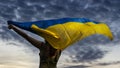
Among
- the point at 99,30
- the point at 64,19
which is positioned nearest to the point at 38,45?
the point at 64,19

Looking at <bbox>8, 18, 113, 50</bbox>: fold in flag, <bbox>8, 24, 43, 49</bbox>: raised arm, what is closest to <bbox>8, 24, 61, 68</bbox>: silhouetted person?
<bbox>8, 24, 43, 49</bbox>: raised arm

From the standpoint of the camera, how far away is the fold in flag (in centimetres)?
1266

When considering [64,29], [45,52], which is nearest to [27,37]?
[45,52]

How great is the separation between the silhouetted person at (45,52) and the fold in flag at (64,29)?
309mm

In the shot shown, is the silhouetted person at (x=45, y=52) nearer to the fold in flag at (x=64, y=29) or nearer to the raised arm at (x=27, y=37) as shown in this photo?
the raised arm at (x=27, y=37)

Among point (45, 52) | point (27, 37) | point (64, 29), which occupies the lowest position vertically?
point (45, 52)

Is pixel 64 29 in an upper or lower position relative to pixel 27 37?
upper

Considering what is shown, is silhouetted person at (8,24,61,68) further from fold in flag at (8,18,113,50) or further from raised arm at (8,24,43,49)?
fold in flag at (8,18,113,50)

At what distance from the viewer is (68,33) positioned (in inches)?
525

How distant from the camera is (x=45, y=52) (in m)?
12.6

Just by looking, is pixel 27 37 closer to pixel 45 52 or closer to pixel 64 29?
pixel 45 52

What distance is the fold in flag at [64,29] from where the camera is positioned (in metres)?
12.7

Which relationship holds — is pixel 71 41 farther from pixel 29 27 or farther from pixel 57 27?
pixel 29 27

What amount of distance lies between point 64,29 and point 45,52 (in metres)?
1.66
